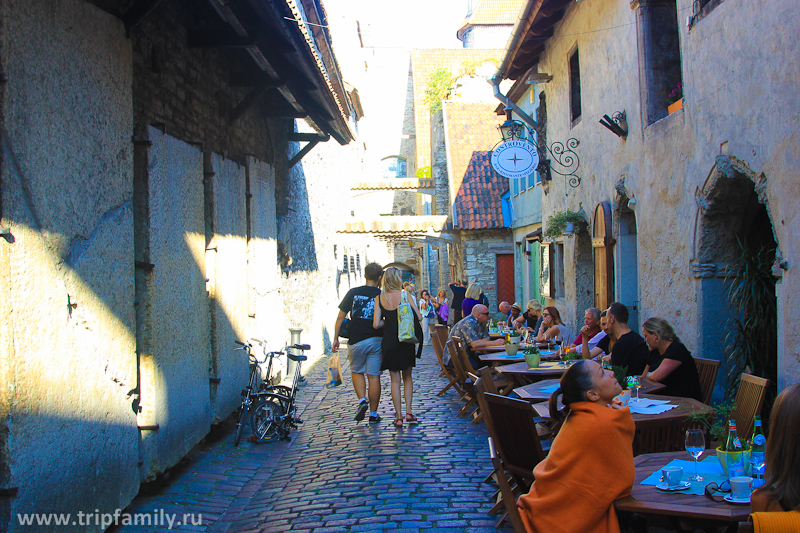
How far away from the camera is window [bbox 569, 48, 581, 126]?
10641 mm

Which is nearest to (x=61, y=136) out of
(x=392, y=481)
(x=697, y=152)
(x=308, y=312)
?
(x=392, y=481)

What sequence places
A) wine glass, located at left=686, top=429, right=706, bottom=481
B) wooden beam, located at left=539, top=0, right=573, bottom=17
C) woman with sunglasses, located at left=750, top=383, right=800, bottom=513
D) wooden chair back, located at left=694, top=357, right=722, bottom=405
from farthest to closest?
wooden beam, located at left=539, top=0, right=573, bottom=17 → wooden chair back, located at left=694, top=357, right=722, bottom=405 → wine glass, located at left=686, top=429, right=706, bottom=481 → woman with sunglasses, located at left=750, top=383, right=800, bottom=513

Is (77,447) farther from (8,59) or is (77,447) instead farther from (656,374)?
(656,374)

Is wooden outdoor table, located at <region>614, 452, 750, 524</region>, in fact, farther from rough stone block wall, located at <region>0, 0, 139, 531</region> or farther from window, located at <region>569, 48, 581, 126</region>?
→ window, located at <region>569, 48, 581, 126</region>

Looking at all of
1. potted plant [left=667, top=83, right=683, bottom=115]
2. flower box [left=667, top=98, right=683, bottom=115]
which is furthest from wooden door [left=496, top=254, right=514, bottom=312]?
flower box [left=667, top=98, right=683, bottom=115]

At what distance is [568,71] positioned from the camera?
424 inches

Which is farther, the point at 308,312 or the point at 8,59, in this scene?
the point at 308,312

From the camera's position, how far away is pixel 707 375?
528cm

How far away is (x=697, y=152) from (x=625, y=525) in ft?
12.7

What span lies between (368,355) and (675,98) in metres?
4.41

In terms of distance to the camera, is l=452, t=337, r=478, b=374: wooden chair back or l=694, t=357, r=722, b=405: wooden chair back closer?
l=694, t=357, r=722, b=405: wooden chair back

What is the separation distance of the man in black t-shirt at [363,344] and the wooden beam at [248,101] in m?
2.45

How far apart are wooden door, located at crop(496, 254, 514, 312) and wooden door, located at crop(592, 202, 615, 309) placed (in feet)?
30.9

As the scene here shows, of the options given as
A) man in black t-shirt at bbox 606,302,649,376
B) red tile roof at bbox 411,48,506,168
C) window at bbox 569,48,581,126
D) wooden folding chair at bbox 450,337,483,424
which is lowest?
wooden folding chair at bbox 450,337,483,424
